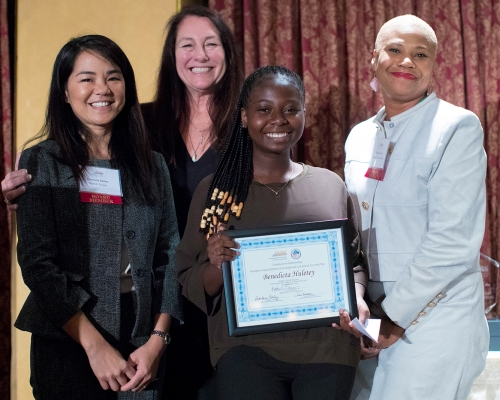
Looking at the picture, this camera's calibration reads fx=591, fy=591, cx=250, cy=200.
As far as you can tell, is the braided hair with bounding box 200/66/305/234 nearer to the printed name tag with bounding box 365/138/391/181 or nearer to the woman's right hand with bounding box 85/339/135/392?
the printed name tag with bounding box 365/138/391/181

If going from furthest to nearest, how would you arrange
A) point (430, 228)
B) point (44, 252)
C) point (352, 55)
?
point (352, 55), point (430, 228), point (44, 252)

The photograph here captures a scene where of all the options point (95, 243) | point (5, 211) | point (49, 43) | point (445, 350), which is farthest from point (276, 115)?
point (5, 211)

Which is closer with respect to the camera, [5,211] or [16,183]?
[16,183]

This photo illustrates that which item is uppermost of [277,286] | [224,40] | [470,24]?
[470,24]

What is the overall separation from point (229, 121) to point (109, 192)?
75cm

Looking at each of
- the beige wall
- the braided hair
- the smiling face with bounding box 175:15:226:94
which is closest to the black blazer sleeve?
the braided hair

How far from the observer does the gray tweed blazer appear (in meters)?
2.01

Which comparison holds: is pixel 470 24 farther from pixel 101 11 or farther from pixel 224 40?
pixel 101 11

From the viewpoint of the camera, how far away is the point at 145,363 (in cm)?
212

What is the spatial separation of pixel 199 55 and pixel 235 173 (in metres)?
0.84

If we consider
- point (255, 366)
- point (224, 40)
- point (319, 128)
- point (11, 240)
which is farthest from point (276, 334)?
point (11, 240)

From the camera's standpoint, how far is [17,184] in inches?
80.1

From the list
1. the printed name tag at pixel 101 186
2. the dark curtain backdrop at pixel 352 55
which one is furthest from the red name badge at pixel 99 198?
the dark curtain backdrop at pixel 352 55

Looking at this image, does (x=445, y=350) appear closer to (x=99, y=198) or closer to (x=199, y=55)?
(x=99, y=198)
